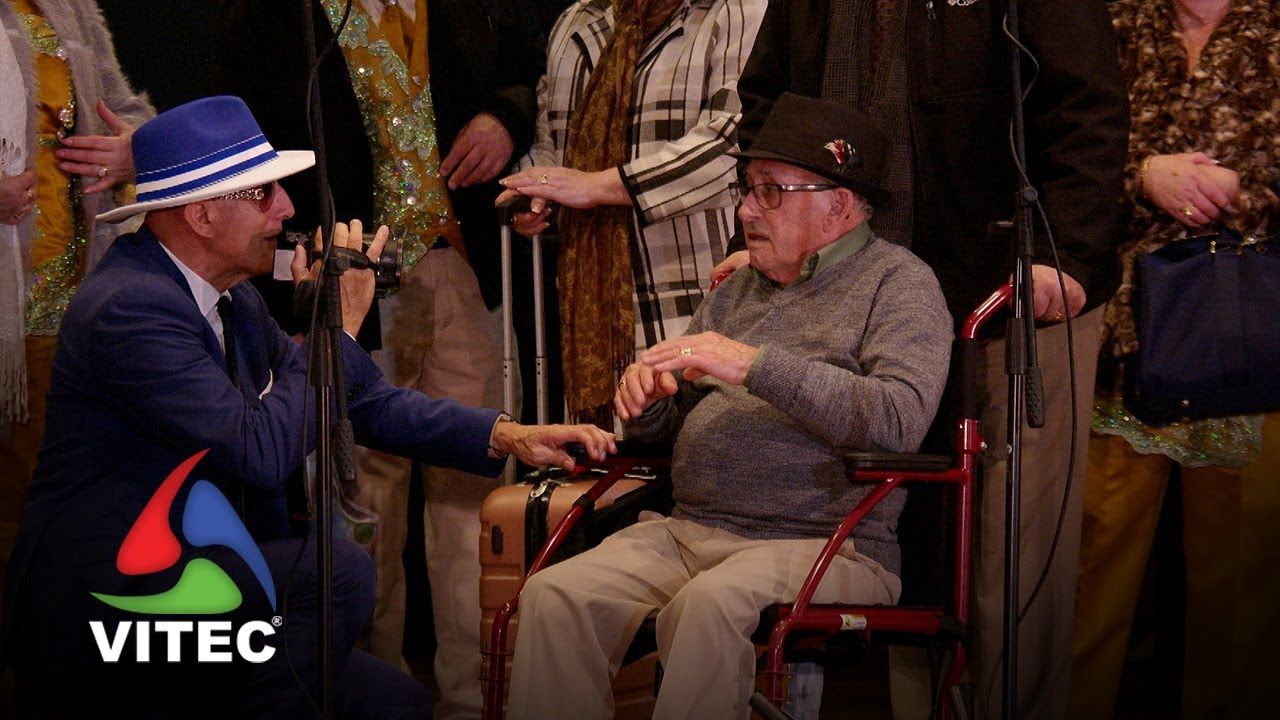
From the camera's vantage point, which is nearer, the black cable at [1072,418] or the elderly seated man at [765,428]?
the black cable at [1072,418]

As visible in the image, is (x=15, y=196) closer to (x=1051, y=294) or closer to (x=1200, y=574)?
(x=1051, y=294)

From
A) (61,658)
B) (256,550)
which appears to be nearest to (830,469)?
(256,550)

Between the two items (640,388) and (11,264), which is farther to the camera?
(11,264)

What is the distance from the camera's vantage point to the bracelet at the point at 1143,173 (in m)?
3.11

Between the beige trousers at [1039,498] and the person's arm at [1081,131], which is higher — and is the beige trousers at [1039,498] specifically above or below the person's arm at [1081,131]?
below

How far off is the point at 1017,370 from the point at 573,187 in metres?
1.43

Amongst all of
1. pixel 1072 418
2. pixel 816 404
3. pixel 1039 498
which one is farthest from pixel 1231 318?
pixel 816 404

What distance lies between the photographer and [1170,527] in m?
4.00

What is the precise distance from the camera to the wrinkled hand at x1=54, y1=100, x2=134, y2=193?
353 centimetres

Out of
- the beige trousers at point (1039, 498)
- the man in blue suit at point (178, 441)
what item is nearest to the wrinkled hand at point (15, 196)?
the man in blue suit at point (178, 441)

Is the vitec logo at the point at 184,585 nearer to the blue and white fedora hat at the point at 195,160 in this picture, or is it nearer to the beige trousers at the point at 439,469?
the blue and white fedora hat at the point at 195,160

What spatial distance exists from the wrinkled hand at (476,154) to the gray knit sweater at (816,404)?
0.98 metres

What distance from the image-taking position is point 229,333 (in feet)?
8.98

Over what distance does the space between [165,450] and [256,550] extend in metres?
0.24
